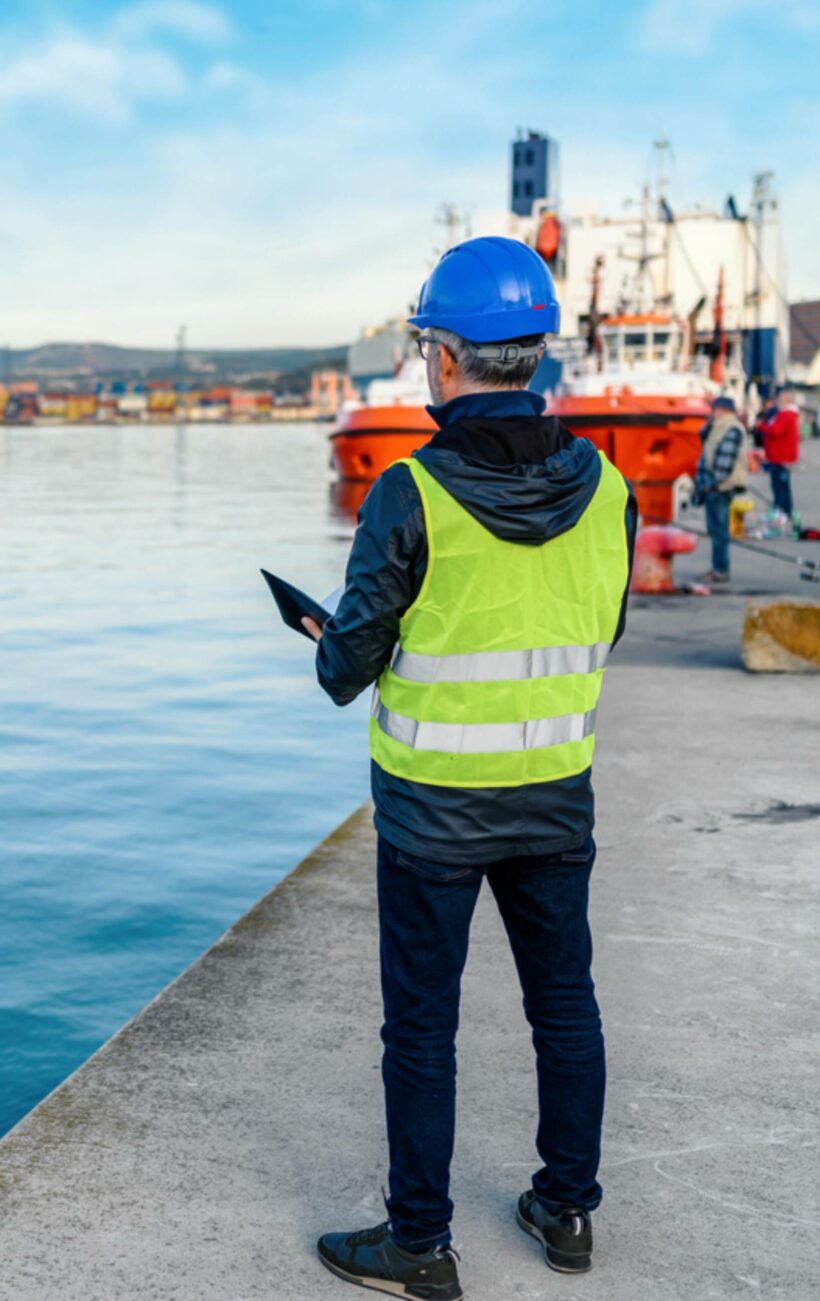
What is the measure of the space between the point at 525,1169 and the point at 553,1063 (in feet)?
1.56

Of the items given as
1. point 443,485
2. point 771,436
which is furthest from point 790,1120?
point 771,436

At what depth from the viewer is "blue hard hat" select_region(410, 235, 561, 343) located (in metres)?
2.42

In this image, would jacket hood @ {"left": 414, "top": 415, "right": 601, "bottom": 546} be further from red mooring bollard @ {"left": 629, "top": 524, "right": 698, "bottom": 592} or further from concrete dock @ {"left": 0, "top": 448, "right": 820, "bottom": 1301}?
red mooring bollard @ {"left": 629, "top": 524, "right": 698, "bottom": 592}

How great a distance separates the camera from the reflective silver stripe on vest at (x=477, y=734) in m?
2.43

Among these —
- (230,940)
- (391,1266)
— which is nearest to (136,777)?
(230,940)

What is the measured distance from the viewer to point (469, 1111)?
125 inches

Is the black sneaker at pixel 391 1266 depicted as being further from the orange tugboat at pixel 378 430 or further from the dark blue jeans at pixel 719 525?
the orange tugboat at pixel 378 430

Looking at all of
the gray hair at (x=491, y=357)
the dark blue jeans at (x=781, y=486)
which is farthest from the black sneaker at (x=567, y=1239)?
the dark blue jeans at (x=781, y=486)

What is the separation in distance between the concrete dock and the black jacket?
2.59 feet

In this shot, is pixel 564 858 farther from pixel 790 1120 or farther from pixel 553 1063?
pixel 790 1120

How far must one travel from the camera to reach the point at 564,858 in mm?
2508

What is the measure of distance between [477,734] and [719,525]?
38.7 feet

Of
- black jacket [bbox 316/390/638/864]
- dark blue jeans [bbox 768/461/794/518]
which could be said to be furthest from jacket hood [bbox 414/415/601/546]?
dark blue jeans [bbox 768/461/794/518]

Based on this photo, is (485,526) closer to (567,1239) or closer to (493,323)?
(493,323)
